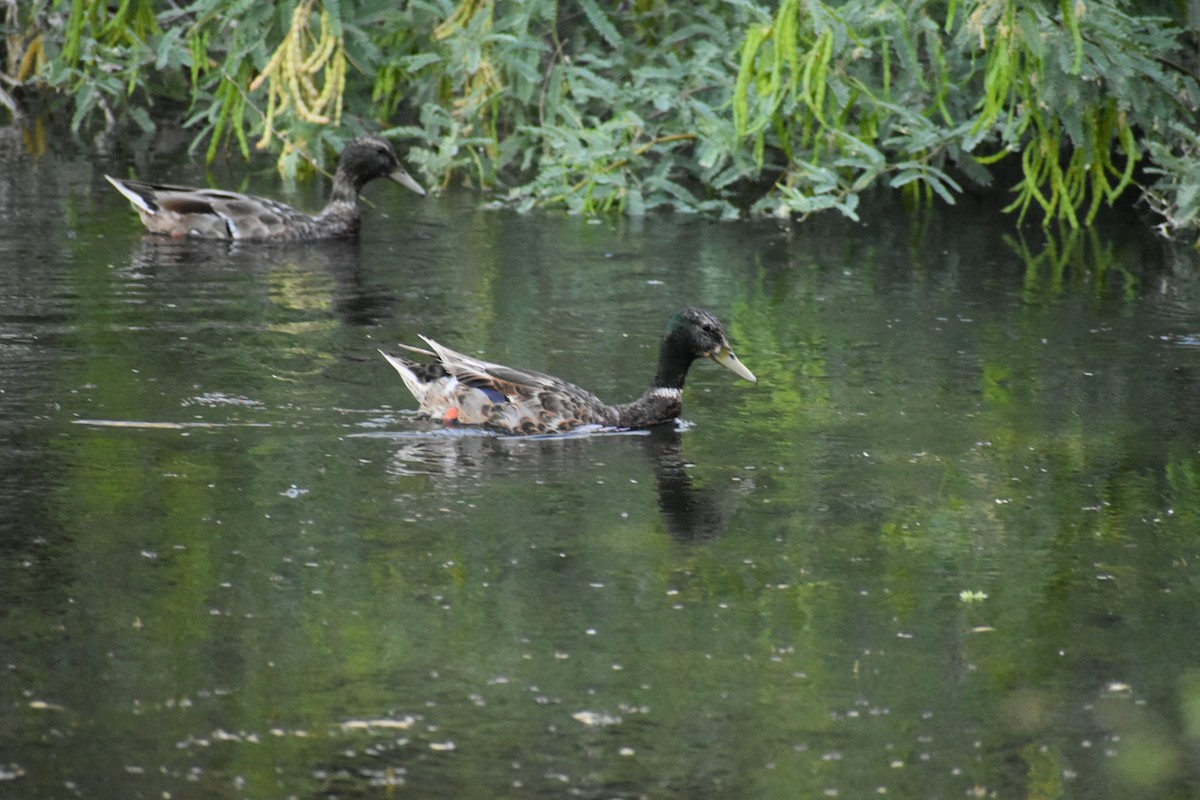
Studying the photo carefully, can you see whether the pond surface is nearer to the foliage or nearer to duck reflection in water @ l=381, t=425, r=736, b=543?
duck reflection in water @ l=381, t=425, r=736, b=543

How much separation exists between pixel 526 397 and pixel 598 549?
2.02 meters

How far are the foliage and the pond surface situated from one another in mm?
Answer: 1724

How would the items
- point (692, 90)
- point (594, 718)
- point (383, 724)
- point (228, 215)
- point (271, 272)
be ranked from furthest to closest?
point (692, 90) < point (228, 215) < point (271, 272) < point (594, 718) < point (383, 724)

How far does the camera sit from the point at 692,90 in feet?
57.3

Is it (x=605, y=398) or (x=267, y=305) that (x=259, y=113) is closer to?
(x=267, y=305)

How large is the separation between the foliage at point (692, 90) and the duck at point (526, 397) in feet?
14.8

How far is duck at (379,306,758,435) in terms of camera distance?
32.8 ft

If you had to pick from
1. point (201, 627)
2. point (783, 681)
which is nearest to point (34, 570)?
point (201, 627)

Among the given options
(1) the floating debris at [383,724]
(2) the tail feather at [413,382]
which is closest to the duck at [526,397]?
(2) the tail feather at [413,382]

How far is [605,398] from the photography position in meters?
10.9

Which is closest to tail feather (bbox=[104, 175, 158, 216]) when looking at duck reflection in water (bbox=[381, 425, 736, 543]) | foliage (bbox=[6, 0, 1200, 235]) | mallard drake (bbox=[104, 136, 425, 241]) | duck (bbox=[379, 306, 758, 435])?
mallard drake (bbox=[104, 136, 425, 241])

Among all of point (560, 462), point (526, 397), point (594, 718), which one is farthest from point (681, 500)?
point (594, 718)

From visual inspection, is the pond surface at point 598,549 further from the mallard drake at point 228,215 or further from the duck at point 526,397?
the mallard drake at point 228,215

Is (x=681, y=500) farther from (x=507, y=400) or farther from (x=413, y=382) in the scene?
(x=413, y=382)
